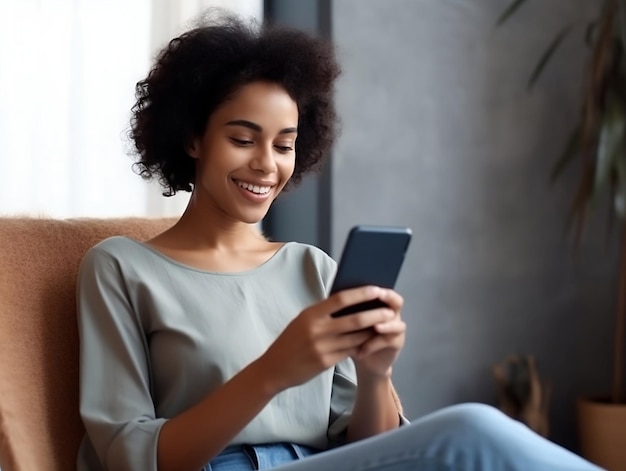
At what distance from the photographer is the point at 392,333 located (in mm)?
1306

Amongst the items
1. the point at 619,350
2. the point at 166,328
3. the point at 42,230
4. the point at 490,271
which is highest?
the point at 42,230

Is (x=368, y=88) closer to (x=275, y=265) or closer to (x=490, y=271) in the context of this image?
(x=490, y=271)

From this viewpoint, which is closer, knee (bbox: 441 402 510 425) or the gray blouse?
knee (bbox: 441 402 510 425)

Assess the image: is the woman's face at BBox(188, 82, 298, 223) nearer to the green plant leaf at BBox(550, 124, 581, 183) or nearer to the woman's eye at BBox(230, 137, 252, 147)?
the woman's eye at BBox(230, 137, 252, 147)

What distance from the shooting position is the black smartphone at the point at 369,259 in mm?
1226

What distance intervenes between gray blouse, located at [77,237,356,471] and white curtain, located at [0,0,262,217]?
31.8 inches

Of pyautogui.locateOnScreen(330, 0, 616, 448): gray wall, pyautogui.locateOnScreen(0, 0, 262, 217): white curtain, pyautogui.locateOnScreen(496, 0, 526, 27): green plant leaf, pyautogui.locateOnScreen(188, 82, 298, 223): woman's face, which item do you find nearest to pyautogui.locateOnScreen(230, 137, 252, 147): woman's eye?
pyautogui.locateOnScreen(188, 82, 298, 223): woman's face

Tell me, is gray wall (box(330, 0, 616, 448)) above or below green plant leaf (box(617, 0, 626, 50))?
below

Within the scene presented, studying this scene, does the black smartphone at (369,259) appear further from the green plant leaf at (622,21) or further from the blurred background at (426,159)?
the green plant leaf at (622,21)

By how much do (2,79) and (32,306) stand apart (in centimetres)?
88

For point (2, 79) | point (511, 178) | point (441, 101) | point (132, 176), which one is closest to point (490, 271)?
point (511, 178)

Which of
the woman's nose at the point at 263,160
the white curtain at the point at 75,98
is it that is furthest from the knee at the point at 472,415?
the white curtain at the point at 75,98

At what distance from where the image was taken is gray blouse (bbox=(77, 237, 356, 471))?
136 cm

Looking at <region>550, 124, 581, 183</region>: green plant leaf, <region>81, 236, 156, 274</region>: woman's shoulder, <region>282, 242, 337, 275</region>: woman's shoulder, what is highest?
<region>550, 124, 581, 183</region>: green plant leaf
